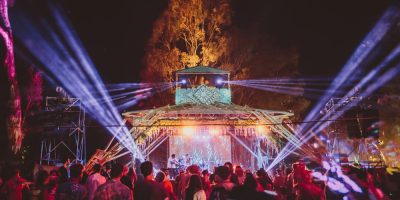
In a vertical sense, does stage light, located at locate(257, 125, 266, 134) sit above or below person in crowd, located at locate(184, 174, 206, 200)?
above

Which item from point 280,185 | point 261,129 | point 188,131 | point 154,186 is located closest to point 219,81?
point 188,131

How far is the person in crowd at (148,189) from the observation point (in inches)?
248

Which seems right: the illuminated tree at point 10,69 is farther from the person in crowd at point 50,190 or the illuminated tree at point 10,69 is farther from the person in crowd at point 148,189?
the person in crowd at point 148,189

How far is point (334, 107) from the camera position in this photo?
1933 cm

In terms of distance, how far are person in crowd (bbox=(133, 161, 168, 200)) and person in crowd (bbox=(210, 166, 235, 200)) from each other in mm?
1002

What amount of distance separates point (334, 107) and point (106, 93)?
17.2 metres

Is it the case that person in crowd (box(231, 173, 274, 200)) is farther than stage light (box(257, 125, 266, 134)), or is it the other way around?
stage light (box(257, 125, 266, 134))

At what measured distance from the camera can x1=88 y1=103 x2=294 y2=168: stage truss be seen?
56.5 feet

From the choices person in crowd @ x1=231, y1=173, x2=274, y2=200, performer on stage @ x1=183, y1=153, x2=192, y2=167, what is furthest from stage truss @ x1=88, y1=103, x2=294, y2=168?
person in crowd @ x1=231, y1=173, x2=274, y2=200

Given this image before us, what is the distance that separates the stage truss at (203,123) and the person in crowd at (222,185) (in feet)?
30.7

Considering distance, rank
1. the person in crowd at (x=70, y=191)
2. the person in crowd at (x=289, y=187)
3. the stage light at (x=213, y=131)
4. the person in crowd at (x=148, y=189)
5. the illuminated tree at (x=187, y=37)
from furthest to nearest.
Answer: the illuminated tree at (x=187, y=37) < the stage light at (x=213, y=131) < the person in crowd at (x=289, y=187) < the person in crowd at (x=148, y=189) < the person in crowd at (x=70, y=191)

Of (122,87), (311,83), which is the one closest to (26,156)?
(122,87)

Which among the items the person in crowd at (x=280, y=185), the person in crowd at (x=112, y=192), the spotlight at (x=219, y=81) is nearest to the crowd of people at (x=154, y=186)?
the person in crowd at (x=112, y=192)

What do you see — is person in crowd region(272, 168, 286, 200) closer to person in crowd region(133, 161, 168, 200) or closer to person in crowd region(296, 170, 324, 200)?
person in crowd region(296, 170, 324, 200)
